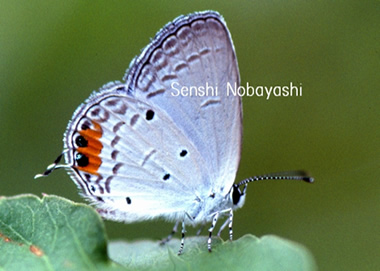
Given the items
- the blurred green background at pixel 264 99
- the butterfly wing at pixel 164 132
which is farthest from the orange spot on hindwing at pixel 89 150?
the blurred green background at pixel 264 99

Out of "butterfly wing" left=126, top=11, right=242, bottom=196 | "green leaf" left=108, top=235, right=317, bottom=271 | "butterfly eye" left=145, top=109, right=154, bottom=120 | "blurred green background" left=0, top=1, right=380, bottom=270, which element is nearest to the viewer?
"green leaf" left=108, top=235, right=317, bottom=271

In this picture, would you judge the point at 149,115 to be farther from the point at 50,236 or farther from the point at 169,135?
the point at 50,236

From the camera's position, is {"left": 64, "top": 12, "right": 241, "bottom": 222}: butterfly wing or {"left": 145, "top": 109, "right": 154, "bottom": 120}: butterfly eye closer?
{"left": 64, "top": 12, "right": 241, "bottom": 222}: butterfly wing

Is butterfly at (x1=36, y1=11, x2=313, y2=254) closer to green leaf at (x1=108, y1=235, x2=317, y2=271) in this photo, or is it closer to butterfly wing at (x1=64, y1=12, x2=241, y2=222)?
butterfly wing at (x1=64, y1=12, x2=241, y2=222)

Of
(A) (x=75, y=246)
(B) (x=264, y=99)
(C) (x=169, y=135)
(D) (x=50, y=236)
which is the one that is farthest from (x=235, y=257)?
(B) (x=264, y=99)

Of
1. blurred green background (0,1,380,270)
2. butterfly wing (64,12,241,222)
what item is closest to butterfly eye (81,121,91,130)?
butterfly wing (64,12,241,222)
